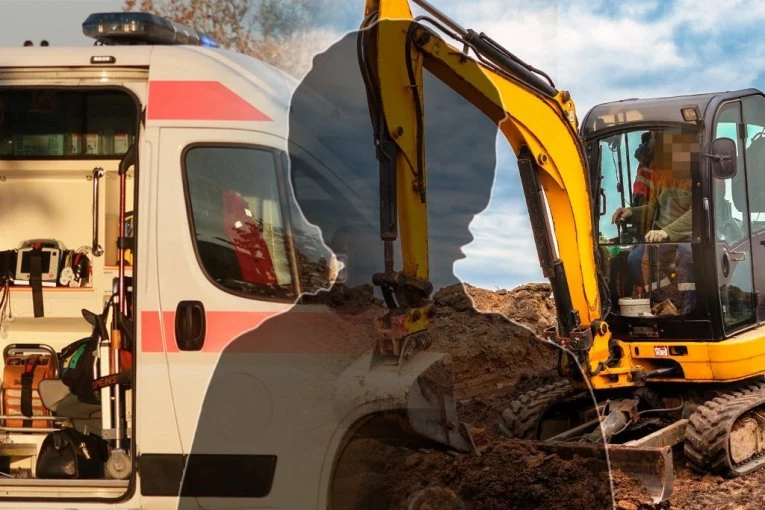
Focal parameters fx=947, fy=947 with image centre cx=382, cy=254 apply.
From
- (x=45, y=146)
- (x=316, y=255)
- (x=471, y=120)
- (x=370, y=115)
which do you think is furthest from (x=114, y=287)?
(x=471, y=120)

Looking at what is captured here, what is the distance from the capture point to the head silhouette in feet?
15.7

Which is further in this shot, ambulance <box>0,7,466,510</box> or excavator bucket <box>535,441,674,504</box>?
excavator bucket <box>535,441,674,504</box>

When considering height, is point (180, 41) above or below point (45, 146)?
above

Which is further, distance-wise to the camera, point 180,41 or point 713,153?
point 713,153

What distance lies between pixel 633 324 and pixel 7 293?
4891 mm

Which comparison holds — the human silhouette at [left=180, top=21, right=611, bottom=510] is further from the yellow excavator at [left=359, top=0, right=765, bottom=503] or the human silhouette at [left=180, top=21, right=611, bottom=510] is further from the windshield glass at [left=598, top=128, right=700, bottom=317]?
the windshield glass at [left=598, top=128, right=700, bottom=317]

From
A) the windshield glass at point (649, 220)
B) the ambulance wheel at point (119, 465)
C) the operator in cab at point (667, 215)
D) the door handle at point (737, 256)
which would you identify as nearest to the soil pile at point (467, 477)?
the ambulance wheel at point (119, 465)

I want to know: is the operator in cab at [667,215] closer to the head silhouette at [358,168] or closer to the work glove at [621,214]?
the work glove at [621,214]

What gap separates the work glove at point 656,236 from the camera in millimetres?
7785

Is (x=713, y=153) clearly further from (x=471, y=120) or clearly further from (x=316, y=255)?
(x=316, y=255)

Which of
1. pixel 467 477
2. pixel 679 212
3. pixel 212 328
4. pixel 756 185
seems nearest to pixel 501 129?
pixel 679 212

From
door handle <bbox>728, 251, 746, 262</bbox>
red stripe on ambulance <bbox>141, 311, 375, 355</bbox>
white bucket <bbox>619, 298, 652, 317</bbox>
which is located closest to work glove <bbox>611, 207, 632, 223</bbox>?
white bucket <bbox>619, 298, 652, 317</bbox>

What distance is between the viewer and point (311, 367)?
4.73 metres

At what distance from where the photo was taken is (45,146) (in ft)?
19.4
